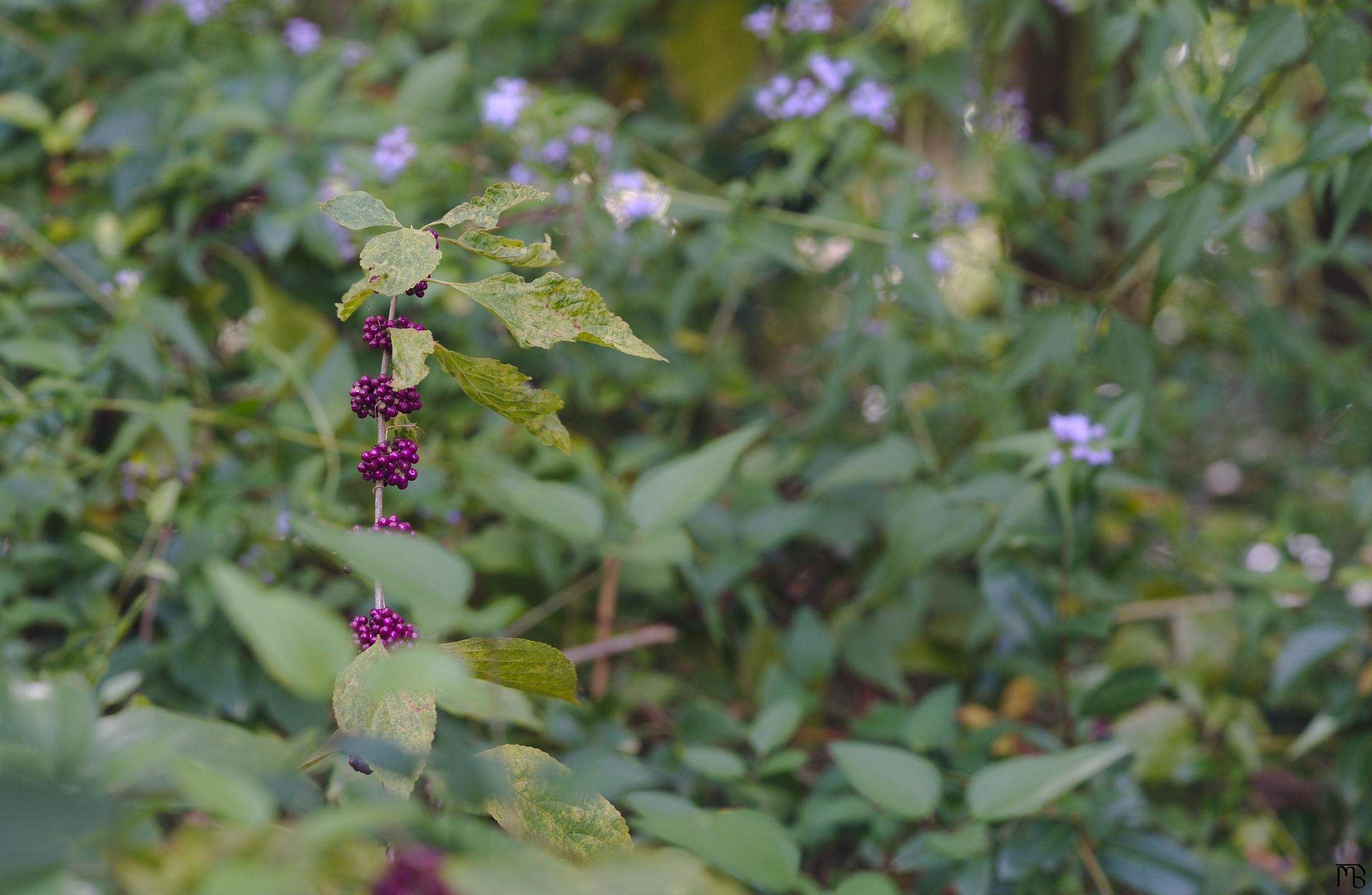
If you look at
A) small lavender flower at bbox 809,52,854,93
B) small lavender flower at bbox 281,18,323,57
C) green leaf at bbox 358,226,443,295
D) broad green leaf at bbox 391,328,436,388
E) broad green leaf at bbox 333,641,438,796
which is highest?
small lavender flower at bbox 281,18,323,57

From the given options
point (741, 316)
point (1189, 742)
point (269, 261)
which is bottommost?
point (1189, 742)

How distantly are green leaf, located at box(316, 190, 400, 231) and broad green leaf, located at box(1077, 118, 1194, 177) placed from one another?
28.5 inches

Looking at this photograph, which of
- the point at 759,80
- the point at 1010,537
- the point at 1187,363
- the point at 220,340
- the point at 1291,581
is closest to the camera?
the point at 1010,537

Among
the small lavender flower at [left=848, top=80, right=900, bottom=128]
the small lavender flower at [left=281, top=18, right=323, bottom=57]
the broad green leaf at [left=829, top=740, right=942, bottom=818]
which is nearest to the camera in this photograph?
the broad green leaf at [left=829, top=740, right=942, bottom=818]

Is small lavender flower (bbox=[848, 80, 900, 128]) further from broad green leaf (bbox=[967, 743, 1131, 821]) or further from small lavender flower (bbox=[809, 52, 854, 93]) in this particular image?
broad green leaf (bbox=[967, 743, 1131, 821])

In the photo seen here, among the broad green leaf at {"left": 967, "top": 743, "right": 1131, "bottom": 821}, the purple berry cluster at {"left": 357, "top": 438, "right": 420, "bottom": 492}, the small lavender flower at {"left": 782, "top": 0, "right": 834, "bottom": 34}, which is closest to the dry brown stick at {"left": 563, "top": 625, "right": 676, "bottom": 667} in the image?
the broad green leaf at {"left": 967, "top": 743, "right": 1131, "bottom": 821}

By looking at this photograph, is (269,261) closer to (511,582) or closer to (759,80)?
(511,582)

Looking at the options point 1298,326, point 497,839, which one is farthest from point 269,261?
point 1298,326

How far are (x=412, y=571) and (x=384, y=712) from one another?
0.13 metres

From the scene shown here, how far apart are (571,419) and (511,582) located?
32 centimetres

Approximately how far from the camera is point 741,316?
1.76 metres

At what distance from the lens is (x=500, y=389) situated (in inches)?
18.4

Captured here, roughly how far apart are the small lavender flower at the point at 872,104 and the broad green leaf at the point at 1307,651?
67 cm

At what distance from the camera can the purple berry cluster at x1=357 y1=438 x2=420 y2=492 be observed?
458 mm
